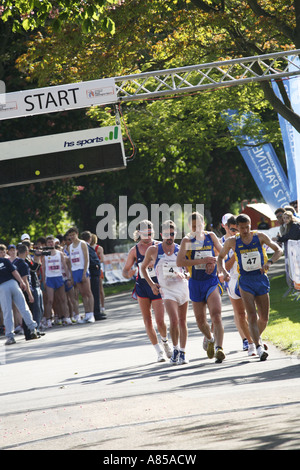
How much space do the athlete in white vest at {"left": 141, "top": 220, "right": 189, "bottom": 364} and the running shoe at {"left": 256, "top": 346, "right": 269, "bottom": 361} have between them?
41.9 inches

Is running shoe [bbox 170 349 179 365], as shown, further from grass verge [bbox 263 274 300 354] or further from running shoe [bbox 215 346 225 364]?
grass verge [bbox 263 274 300 354]

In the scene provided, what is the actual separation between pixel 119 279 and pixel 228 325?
20.5 metres

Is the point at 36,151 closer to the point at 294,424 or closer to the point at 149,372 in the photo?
the point at 149,372

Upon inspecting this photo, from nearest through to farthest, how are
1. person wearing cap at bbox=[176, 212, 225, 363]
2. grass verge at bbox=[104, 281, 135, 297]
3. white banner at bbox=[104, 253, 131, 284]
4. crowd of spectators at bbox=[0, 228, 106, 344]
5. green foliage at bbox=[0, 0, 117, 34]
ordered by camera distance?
green foliage at bbox=[0, 0, 117, 34], person wearing cap at bbox=[176, 212, 225, 363], crowd of spectators at bbox=[0, 228, 106, 344], grass verge at bbox=[104, 281, 135, 297], white banner at bbox=[104, 253, 131, 284]

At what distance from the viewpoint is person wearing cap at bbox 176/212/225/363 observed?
39.2 ft

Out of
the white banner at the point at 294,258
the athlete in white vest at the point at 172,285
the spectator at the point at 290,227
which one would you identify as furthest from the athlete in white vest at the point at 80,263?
the athlete in white vest at the point at 172,285

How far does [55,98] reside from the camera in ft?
46.7

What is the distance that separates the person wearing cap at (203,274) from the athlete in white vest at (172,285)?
17 centimetres

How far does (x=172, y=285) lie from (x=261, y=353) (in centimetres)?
157

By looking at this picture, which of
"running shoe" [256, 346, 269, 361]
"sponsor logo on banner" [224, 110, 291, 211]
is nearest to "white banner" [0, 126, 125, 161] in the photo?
"running shoe" [256, 346, 269, 361]

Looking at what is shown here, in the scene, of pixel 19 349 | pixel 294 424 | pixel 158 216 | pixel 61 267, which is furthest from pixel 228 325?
pixel 158 216

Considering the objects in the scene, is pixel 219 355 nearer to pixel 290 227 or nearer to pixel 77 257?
pixel 290 227

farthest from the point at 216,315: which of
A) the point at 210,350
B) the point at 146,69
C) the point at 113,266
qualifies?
the point at 113,266

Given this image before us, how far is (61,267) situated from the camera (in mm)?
20719
